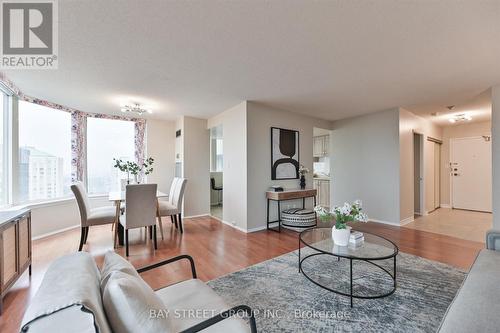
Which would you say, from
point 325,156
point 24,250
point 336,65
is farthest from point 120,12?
point 325,156

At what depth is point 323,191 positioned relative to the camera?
623 centimetres

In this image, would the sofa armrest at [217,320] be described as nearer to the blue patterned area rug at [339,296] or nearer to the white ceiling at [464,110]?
the blue patterned area rug at [339,296]

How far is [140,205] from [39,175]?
2.50 m

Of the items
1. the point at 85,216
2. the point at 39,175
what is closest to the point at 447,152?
the point at 85,216

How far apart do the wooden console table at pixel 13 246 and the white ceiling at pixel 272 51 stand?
1767 millimetres

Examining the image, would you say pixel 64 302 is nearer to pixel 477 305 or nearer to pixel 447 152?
pixel 477 305

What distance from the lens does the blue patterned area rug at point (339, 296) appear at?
61.9 inches

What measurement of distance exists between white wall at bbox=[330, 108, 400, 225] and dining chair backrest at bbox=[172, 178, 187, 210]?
387 cm

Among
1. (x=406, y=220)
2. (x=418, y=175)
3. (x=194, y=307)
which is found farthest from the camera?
(x=418, y=175)

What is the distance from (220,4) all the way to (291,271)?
266cm

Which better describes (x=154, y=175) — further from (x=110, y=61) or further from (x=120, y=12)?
(x=120, y=12)

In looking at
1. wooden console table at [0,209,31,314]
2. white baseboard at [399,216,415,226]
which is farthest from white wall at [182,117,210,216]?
white baseboard at [399,216,415,226]

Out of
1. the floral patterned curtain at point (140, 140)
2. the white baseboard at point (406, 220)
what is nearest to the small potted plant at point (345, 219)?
the white baseboard at point (406, 220)

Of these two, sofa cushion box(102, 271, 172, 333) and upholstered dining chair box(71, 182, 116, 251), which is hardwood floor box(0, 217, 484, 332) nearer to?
upholstered dining chair box(71, 182, 116, 251)
